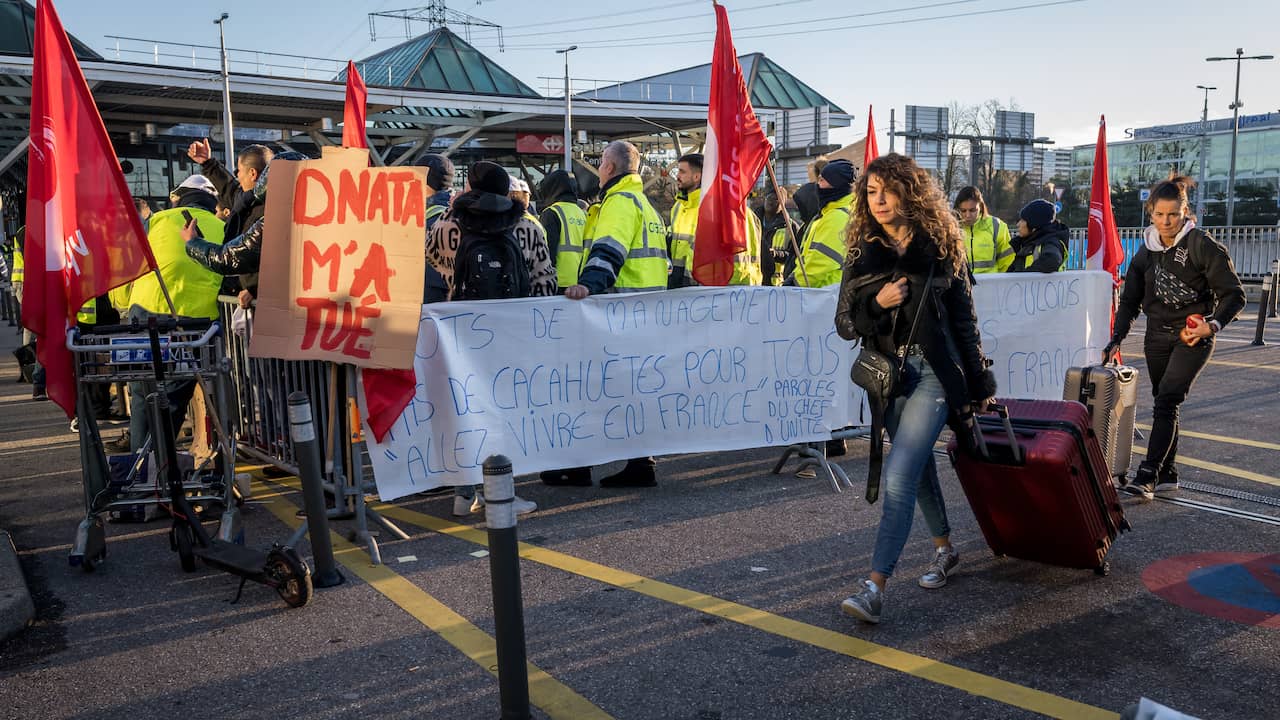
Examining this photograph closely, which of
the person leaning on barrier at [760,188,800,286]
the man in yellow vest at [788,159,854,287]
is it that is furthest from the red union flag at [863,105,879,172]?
the man in yellow vest at [788,159,854,287]

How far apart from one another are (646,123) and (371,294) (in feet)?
96.0

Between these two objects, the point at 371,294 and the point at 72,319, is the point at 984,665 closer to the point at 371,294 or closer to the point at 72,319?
the point at 371,294

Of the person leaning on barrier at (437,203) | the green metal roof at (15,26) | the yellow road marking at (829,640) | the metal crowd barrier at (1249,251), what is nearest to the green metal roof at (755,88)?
the metal crowd barrier at (1249,251)

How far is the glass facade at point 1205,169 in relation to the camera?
50438 millimetres

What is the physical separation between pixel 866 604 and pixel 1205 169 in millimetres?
55129

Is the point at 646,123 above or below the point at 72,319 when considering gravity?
above

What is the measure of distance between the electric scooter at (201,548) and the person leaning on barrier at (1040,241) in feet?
20.1

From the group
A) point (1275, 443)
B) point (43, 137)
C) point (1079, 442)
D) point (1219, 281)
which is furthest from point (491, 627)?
point (1275, 443)

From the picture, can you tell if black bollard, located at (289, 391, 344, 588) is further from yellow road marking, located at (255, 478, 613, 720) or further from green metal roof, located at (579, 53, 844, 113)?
green metal roof, located at (579, 53, 844, 113)

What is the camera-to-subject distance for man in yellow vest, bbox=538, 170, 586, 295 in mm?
7016

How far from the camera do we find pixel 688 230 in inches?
307

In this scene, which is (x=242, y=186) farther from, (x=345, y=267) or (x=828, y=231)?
(x=828, y=231)

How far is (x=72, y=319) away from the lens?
5.18m

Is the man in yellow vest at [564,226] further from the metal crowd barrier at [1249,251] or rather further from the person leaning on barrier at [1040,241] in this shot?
the metal crowd barrier at [1249,251]
